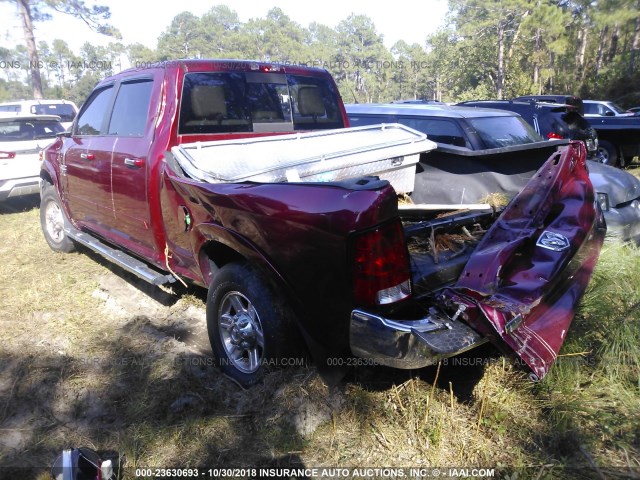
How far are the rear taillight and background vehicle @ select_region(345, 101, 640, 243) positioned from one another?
2130 mm

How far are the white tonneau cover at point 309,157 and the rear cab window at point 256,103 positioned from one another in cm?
26

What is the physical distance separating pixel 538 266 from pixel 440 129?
4321 mm

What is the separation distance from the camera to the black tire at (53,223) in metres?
5.78

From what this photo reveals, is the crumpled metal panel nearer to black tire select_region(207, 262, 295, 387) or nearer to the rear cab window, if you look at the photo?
black tire select_region(207, 262, 295, 387)

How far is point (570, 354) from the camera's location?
2.72m

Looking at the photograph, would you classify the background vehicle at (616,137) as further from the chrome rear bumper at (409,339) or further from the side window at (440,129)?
the chrome rear bumper at (409,339)

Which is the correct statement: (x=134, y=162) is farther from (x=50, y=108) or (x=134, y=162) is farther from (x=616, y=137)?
(x=50, y=108)

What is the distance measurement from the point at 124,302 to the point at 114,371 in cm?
134

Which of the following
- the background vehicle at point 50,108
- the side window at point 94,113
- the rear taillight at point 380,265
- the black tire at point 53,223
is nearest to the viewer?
the rear taillight at point 380,265

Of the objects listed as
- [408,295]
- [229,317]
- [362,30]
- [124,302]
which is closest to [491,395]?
[408,295]

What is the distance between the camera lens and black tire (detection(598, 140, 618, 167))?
11.2 meters

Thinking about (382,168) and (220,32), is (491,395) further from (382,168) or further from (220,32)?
(220,32)

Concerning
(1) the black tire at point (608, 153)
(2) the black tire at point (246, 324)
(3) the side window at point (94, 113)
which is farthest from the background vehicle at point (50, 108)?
(1) the black tire at point (608, 153)

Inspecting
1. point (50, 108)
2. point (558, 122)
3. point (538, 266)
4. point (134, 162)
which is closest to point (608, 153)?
point (558, 122)
